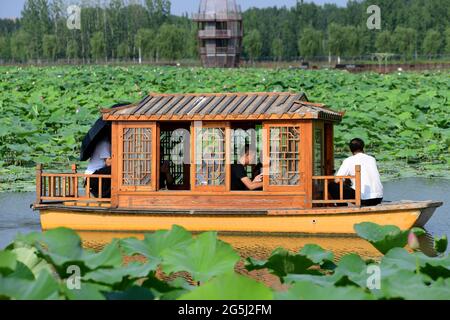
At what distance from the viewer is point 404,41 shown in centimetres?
6644

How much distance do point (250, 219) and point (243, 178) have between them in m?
0.43

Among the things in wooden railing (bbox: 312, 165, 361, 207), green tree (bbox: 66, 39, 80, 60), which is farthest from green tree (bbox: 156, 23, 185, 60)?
wooden railing (bbox: 312, 165, 361, 207)

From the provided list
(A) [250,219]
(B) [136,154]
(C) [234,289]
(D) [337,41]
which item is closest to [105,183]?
(B) [136,154]

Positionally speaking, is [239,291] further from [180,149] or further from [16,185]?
[16,185]

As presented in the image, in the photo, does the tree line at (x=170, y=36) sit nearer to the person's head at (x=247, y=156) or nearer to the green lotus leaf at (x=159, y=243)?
the person's head at (x=247, y=156)

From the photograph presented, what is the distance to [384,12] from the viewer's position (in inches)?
3029

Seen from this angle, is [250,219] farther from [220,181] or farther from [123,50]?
[123,50]

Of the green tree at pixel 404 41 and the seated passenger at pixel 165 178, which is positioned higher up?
the green tree at pixel 404 41

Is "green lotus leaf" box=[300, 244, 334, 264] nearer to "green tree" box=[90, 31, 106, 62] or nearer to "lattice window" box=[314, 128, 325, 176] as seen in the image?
"lattice window" box=[314, 128, 325, 176]

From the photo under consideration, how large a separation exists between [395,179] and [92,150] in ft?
14.7

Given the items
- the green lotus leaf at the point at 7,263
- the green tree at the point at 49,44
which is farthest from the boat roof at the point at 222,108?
the green tree at the point at 49,44

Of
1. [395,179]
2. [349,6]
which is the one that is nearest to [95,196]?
[395,179]

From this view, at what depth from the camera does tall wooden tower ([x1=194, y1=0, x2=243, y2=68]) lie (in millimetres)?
54188

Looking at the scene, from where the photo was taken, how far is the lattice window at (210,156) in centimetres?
880
